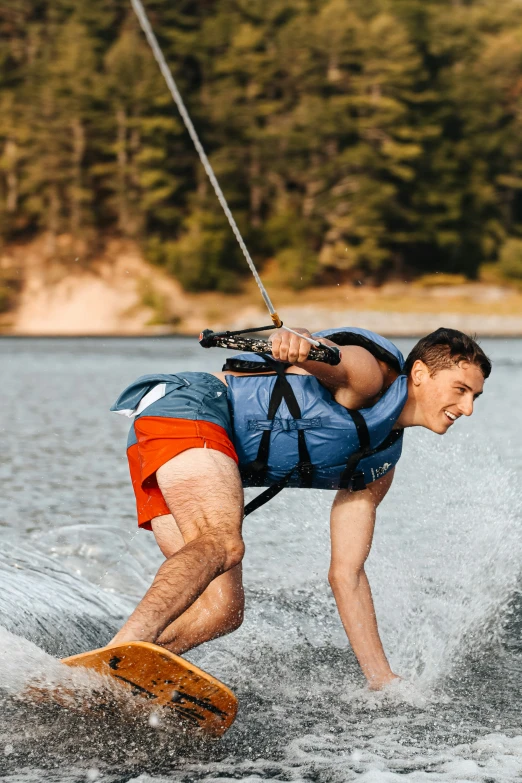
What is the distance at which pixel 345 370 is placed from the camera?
3941mm

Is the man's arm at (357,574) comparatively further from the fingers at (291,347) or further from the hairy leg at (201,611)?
the fingers at (291,347)

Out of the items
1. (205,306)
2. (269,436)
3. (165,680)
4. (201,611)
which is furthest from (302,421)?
(205,306)

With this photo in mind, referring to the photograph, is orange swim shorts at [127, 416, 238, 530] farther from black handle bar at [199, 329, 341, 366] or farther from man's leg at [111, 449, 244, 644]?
black handle bar at [199, 329, 341, 366]

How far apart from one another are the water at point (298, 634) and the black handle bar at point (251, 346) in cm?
118

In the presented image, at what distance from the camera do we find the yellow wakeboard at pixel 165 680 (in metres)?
3.44

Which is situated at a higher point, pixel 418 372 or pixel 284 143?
pixel 284 143

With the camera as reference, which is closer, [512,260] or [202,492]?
[202,492]

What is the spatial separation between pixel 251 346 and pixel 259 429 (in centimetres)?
46

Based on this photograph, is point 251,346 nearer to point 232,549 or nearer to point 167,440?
point 167,440

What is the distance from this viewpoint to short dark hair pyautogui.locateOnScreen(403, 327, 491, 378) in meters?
4.18

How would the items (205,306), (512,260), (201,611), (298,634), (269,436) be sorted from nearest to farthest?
(269,436) → (201,611) → (298,634) → (205,306) → (512,260)

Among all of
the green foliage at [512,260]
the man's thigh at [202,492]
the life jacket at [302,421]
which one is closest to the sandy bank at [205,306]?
the green foliage at [512,260]

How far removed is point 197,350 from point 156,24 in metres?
38.4

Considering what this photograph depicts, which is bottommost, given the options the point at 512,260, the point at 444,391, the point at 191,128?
the point at 444,391
